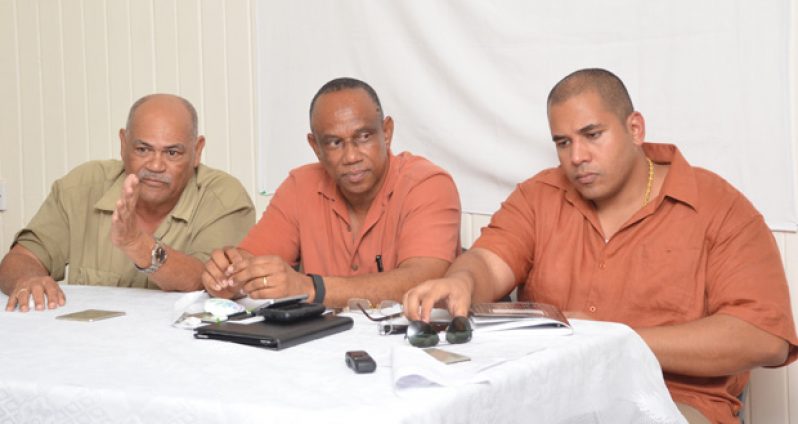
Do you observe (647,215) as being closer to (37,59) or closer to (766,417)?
(766,417)

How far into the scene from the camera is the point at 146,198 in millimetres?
2619

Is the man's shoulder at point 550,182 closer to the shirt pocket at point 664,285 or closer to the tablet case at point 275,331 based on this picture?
the shirt pocket at point 664,285

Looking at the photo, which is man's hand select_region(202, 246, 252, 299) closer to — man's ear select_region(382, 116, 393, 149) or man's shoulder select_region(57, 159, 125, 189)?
man's ear select_region(382, 116, 393, 149)

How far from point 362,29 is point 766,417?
1.86m

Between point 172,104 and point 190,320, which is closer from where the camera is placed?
point 190,320

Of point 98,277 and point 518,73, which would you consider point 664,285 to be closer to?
point 518,73

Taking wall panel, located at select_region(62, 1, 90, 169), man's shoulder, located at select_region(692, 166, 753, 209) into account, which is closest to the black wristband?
man's shoulder, located at select_region(692, 166, 753, 209)

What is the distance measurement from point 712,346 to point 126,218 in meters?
1.38

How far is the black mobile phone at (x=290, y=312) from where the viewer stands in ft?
5.04

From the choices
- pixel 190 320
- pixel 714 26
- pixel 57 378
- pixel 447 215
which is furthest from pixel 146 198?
pixel 714 26

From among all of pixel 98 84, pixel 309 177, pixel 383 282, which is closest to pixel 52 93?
pixel 98 84

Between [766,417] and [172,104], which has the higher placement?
[172,104]

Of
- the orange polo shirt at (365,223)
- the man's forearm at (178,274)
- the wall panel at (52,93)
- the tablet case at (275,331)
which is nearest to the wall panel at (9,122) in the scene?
the wall panel at (52,93)

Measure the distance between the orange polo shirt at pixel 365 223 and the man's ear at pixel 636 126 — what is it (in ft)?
1.77
